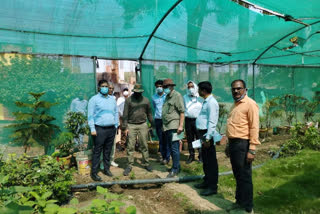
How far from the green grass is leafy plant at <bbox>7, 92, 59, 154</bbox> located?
434cm

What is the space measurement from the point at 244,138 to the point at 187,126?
2.64 m

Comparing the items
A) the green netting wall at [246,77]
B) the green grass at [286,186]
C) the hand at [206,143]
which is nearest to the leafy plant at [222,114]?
the green netting wall at [246,77]

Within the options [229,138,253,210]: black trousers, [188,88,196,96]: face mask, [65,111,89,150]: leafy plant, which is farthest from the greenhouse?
[188,88,196,96]: face mask

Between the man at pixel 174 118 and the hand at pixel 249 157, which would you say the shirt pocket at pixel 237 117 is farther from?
the man at pixel 174 118

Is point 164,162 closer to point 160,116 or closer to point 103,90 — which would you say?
point 160,116

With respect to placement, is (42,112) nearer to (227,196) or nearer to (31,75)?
(31,75)

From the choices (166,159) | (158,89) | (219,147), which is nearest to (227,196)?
(166,159)

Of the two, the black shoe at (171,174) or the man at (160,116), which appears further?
the man at (160,116)

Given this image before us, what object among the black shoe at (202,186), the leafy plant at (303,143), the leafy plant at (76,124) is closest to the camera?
the black shoe at (202,186)

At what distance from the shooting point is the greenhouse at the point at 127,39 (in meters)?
4.60

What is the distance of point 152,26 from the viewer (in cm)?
560

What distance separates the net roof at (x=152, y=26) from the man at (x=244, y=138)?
2458 mm

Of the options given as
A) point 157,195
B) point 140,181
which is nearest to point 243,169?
point 157,195

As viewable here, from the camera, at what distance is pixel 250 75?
9.50 metres
